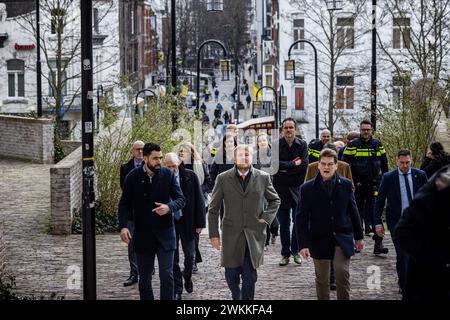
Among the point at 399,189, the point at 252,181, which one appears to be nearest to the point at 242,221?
the point at 252,181

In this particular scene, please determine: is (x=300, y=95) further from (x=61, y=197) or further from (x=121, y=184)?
(x=121, y=184)

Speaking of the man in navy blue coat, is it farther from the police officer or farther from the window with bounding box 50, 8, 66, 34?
the window with bounding box 50, 8, 66, 34

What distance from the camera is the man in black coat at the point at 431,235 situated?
5.85 meters

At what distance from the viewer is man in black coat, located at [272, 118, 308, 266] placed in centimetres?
1303

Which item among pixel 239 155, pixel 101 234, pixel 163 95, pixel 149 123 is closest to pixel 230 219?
pixel 239 155

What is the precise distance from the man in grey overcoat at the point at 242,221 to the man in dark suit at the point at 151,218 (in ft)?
1.55

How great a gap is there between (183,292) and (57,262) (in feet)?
8.54

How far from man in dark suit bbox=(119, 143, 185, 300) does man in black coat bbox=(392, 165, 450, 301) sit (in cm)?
418

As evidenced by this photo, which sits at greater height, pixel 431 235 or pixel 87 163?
pixel 87 163

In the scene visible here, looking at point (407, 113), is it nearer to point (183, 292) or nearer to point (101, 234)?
point (101, 234)

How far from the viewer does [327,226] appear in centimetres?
954

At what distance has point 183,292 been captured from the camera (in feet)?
37.7

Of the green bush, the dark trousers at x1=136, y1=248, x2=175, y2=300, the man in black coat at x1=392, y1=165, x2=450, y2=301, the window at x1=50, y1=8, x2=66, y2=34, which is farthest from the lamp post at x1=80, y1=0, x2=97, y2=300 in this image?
the window at x1=50, y1=8, x2=66, y2=34

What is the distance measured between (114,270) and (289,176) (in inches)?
108
